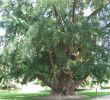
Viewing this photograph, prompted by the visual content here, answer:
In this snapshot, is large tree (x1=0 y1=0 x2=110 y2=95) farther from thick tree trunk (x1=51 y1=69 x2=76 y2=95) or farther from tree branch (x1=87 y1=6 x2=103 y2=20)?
thick tree trunk (x1=51 y1=69 x2=76 y2=95)

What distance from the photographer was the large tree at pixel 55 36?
76.2ft

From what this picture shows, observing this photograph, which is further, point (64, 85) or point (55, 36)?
point (64, 85)

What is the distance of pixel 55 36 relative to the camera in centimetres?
2277

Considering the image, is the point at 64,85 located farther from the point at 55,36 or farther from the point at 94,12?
the point at 55,36

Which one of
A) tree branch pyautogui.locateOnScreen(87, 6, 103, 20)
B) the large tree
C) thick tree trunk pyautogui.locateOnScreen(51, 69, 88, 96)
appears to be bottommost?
thick tree trunk pyautogui.locateOnScreen(51, 69, 88, 96)

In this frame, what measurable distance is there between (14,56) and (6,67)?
6615mm

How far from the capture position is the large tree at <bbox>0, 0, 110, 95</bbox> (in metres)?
23.2

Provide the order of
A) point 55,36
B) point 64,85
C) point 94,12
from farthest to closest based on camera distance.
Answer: point 64,85, point 94,12, point 55,36

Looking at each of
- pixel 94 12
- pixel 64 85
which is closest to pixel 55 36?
pixel 94 12

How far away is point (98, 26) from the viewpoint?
25156 mm

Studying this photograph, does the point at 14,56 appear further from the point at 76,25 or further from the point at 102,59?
the point at 102,59

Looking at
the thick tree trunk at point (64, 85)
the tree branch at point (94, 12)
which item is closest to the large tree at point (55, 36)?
the tree branch at point (94, 12)

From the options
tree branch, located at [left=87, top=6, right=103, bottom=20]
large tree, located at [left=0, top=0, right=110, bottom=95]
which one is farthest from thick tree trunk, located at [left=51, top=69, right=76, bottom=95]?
tree branch, located at [left=87, top=6, right=103, bottom=20]

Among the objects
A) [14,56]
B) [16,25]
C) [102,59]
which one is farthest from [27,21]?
[102,59]
